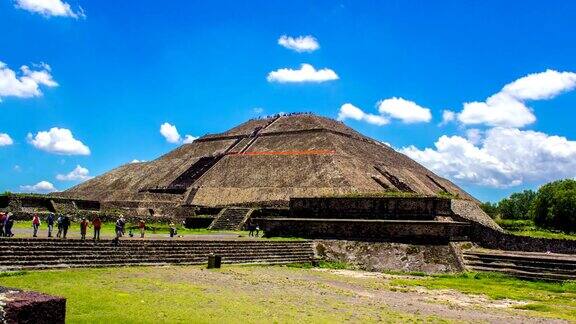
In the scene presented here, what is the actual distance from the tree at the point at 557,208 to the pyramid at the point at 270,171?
8204 mm

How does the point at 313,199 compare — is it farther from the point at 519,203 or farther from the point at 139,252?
the point at 519,203

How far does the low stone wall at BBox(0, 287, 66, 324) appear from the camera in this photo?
410cm

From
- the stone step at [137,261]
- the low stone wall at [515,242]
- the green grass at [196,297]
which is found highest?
the low stone wall at [515,242]

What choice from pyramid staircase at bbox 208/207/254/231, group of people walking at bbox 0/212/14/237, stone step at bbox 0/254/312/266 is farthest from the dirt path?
pyramid staircase at bbox 208/207/254/231

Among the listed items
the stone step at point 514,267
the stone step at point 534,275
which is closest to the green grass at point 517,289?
the stone step at point 534,275

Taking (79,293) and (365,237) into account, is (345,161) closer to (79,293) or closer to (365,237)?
Answer: (365,237)

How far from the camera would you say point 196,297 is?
37.2 ft

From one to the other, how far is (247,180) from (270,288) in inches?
1456

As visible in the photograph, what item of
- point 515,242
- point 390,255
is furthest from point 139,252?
point 515,242

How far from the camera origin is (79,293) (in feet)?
34.6

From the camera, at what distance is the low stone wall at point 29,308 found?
410 centimetres

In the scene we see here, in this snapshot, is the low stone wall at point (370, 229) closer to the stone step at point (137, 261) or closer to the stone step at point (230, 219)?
the stone step at point (137, 261)

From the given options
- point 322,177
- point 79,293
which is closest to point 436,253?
point 79,293

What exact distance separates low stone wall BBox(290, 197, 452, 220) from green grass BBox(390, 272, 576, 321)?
4.83m
